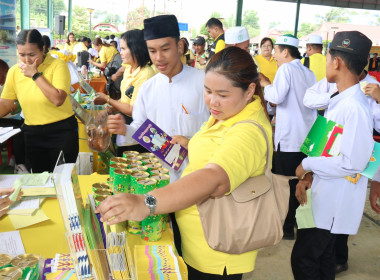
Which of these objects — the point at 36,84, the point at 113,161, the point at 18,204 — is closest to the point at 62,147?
the point at 36,84

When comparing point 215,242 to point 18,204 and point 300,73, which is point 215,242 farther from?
point 300,73

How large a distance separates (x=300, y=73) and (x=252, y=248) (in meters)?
2.31

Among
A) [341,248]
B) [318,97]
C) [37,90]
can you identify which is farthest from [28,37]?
[341,248]

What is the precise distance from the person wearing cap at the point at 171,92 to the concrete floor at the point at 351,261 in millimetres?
1334

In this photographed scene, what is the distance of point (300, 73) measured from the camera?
125 inches

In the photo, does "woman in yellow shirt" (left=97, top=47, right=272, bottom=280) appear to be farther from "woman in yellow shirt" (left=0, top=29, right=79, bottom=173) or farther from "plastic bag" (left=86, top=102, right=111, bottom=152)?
"woman in yellow shirt" (left=0, top=29, right=79, bottom=173)

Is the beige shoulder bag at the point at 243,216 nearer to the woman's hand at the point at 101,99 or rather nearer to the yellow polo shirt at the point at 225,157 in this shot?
the yellow polo shirt at the point at 225,157

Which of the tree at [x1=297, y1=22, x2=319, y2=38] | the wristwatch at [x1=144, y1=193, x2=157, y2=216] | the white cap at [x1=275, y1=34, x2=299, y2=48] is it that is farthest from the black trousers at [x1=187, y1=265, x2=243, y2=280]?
the tree at [x1=297, y1=22, x2=319, y2=38]

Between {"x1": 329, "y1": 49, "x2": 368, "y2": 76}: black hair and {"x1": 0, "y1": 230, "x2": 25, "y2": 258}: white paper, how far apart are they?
1.70 meters

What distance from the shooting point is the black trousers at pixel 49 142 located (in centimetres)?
257

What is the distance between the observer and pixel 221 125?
1.27m

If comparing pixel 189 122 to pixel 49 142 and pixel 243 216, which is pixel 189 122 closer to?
pixel 243 216

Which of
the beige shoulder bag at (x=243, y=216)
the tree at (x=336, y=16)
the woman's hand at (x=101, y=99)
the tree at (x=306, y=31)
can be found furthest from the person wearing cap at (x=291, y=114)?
the tree at (x=336, y=16)

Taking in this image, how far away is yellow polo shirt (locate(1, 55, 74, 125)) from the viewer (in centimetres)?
245
